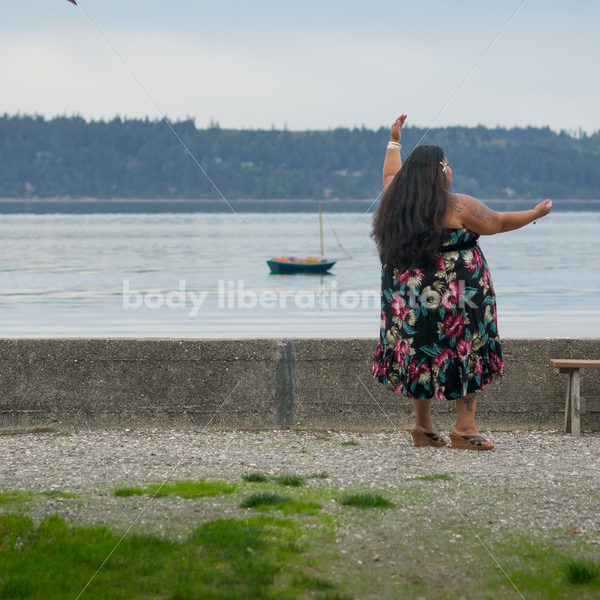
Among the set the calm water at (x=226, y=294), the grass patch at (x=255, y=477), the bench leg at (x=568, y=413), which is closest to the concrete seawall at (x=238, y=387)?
the bench leg at (x=568, y=413)

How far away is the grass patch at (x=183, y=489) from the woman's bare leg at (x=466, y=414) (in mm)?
1760

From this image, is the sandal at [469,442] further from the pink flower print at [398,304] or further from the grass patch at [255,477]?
the grass patch at [255,477]

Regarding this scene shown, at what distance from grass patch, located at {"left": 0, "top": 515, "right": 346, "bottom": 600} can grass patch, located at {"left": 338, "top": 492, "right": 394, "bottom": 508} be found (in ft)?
1.48

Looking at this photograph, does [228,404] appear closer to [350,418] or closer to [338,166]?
[350,418]

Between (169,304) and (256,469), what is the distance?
41.5 m

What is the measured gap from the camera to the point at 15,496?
499cm

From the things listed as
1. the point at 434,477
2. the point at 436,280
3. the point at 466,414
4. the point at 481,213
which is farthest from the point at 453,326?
the point at 434,477

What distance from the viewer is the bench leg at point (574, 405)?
22.4ft

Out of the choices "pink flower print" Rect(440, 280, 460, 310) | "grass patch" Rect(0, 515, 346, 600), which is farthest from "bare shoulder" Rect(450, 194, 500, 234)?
"grass patch" Rect(0, 515, 346, 600)

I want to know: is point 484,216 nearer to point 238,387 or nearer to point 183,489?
point 238,387

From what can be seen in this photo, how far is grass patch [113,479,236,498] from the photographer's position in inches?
196

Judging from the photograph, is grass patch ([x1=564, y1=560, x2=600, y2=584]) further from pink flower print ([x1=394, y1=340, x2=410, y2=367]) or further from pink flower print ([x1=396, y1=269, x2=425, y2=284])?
pink flower print ([x1=396, y1=269, x2=425, y2=284])

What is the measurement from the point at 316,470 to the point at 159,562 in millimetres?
1901

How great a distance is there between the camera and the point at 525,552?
162 inches
